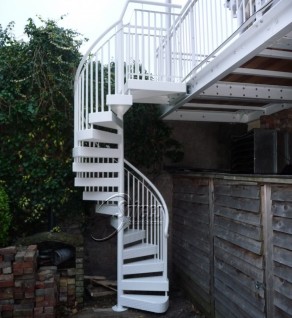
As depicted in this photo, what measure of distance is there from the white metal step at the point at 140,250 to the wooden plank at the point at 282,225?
224 centimetres

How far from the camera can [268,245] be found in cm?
254

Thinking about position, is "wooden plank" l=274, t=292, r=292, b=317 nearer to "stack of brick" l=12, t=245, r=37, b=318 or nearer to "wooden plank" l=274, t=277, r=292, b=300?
"wooden plank" l=274, t=277, r=292, b=300

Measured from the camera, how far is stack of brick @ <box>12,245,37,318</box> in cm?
349

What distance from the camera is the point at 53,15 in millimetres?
5020

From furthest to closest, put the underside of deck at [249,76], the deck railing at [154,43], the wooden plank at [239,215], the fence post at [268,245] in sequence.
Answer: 1. the deck railing at [154,43]
2. the wooden plank at [239,215]
3. the fence post at [268,245]
4. the underside of deck at [249,76]

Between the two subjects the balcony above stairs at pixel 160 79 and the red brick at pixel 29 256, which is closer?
the balcony above stairs at pixel 160 79

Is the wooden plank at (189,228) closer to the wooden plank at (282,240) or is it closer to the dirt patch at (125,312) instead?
the dirt patch at (125,312)

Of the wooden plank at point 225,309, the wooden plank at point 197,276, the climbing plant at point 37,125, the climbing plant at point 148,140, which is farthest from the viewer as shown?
the climbing plant at point 148,140

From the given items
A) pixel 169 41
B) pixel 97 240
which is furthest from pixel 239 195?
pixel 97 240

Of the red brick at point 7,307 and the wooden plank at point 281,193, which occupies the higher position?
the wooden plank at point 281,193

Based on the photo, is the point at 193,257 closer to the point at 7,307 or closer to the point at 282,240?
the point at 282,240

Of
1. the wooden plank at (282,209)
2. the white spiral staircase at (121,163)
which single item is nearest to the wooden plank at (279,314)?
the wooden plank at (282,209)

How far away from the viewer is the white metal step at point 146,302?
3.83m

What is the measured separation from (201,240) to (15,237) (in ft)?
9.34
